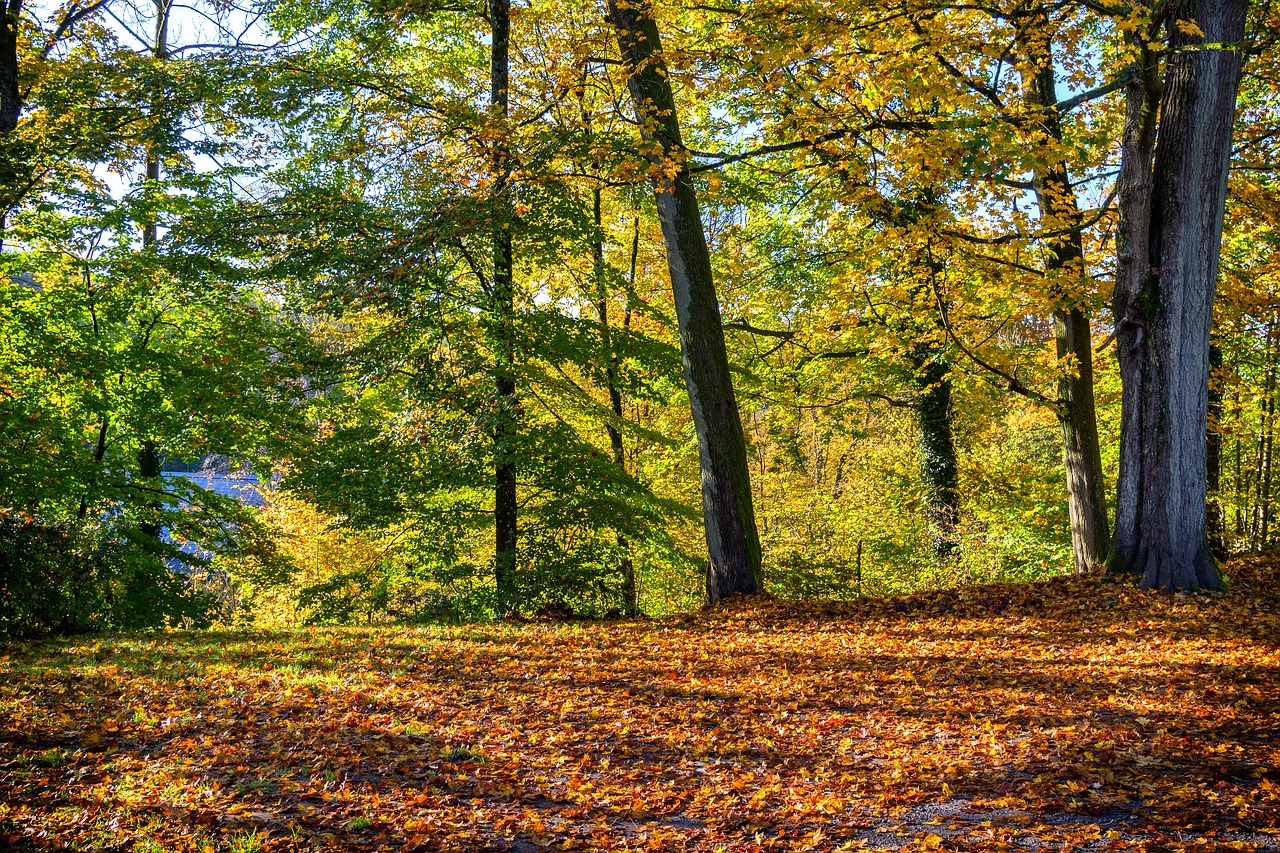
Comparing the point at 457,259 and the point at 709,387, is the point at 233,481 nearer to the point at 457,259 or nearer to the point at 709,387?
the point at 457,259

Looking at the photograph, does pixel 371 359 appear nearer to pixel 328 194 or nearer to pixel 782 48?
pixel 328 194

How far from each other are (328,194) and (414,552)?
4.99 meters

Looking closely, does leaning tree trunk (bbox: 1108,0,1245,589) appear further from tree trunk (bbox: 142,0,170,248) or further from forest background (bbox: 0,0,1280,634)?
tree trunk (bbox: 142,0,170,248)

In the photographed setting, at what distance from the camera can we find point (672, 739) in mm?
4598

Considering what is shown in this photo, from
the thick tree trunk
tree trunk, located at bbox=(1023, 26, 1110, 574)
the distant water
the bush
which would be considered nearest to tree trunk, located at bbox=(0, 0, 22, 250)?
the bush

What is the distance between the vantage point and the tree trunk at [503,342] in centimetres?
995

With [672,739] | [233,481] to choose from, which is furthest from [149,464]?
[233,481]

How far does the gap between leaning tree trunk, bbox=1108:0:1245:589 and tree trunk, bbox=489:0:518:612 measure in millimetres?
6962

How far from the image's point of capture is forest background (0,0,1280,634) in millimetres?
8375

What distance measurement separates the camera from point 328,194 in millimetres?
10078

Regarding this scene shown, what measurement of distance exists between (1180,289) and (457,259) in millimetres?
8483

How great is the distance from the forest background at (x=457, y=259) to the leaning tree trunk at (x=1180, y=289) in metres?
0.56

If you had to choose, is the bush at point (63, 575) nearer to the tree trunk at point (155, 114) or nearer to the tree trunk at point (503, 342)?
the tree trunk at point (503, 342)

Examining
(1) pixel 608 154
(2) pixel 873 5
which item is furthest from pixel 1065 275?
(1) pixel 608 154
